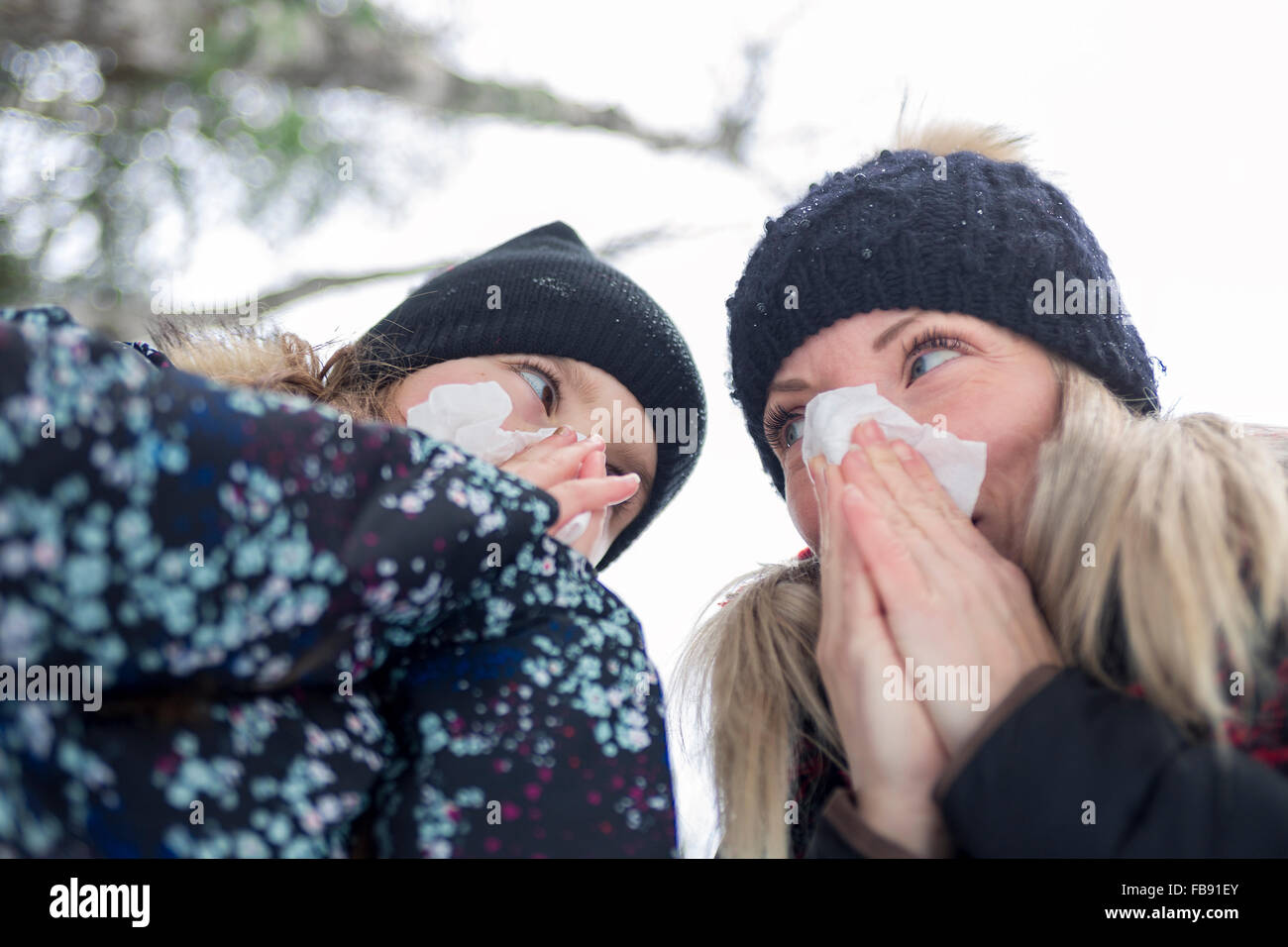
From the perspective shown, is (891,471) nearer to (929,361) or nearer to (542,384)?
(929,361)

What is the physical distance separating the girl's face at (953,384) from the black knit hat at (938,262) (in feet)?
0.11

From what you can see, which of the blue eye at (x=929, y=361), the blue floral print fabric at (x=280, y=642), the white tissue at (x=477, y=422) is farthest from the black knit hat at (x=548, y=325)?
the blue floral print fabric at (x=280, y=642)

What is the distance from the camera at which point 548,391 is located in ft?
5.05

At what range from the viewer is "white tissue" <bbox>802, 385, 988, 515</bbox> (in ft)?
3.79

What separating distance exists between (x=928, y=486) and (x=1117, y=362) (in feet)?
1.65

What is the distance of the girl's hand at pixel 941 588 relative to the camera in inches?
33.1

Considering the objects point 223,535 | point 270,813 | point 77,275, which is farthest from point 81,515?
point 77,275

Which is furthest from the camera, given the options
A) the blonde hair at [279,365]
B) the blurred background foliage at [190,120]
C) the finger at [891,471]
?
the blurred background foliage at [190,120]

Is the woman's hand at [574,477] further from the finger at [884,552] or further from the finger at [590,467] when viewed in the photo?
the finger at [884,552]

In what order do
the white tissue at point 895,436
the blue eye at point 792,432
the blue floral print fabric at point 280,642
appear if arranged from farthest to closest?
the blue eye at point 792,432
the white tissue at point 895,436
the blue floral print fabric at point 280,642

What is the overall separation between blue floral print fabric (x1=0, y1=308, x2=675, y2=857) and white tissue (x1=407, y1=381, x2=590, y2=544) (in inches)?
14.3

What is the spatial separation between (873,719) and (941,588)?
0.17m
